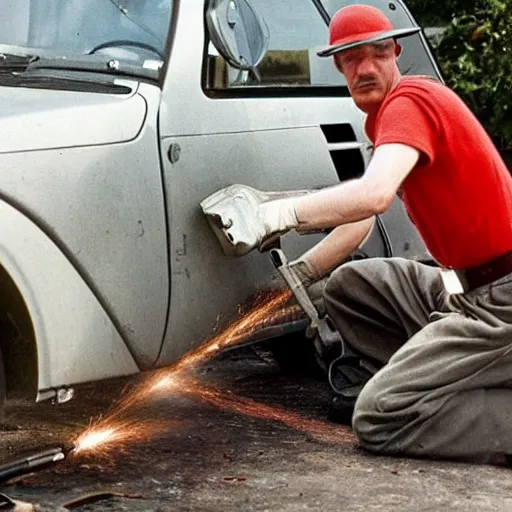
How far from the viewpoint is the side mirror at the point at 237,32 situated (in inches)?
168

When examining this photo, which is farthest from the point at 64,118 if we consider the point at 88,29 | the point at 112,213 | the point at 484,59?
the point at 484,59

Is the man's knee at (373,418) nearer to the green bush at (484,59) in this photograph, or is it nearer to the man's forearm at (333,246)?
the man's forearm at (333,246)

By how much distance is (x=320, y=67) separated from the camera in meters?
5.39

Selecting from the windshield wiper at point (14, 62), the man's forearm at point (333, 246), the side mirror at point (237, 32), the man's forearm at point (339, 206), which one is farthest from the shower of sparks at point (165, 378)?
the windshield wiper at point (14, 62)

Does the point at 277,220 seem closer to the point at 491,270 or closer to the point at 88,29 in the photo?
the point at 491,270

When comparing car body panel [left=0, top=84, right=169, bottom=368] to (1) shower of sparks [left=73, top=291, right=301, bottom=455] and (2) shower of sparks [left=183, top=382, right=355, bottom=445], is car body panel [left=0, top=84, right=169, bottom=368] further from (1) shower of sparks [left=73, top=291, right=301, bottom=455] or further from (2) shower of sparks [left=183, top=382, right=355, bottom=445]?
(2) shower of sparks [left=183, top=382, right=355, bottom=445]

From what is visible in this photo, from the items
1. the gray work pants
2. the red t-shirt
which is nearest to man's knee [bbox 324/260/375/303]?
the gray work pants

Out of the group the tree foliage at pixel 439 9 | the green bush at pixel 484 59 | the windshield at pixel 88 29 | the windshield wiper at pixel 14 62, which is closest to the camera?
the windshield wiper at pixel 14 62

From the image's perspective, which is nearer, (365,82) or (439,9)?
(365,82)

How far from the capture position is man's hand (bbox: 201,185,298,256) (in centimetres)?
433

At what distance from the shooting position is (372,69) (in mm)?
4559

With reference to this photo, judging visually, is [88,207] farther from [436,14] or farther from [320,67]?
[436,14]

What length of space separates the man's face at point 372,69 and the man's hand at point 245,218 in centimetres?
53

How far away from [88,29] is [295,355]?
2297mm
